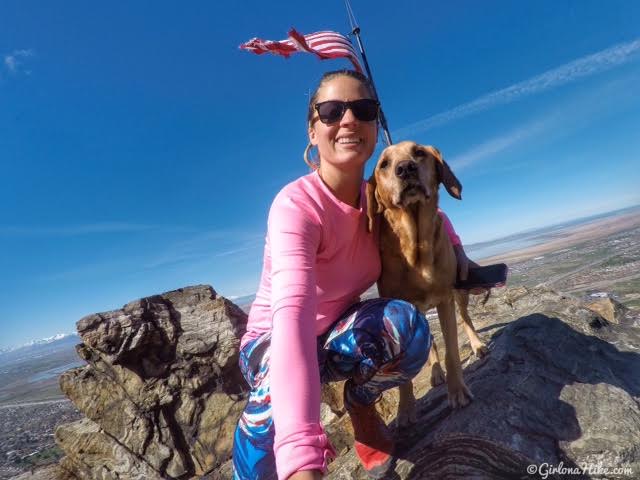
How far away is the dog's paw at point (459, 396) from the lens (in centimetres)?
317

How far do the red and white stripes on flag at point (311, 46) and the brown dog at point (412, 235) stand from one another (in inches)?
54.0

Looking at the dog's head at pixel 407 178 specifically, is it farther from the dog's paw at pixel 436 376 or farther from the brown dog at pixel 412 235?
the dog's paw at pixel 436 376

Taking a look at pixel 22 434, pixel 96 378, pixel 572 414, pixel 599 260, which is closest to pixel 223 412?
pixel 96 378

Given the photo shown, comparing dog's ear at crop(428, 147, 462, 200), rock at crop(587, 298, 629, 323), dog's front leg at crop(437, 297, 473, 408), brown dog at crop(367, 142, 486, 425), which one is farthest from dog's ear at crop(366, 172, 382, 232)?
rock at crop(587, 298, 629, 323)

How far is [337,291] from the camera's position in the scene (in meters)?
2.91

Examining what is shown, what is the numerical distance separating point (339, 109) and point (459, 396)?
9.14ft

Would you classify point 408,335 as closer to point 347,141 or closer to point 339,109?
point 347,141

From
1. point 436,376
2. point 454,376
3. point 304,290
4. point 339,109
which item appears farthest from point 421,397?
point 339,109

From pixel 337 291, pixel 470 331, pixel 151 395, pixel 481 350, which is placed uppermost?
pixel 337 291

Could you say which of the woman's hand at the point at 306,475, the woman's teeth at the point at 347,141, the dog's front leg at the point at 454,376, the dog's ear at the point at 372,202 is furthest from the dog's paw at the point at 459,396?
the woman's teeth at the point at 347,141

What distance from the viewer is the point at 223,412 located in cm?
791

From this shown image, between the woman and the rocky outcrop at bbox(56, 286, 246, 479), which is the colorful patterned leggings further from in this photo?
the rocky outcrop at bbox(56, 286, 246, 479)

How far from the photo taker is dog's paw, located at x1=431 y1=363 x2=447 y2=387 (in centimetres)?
409

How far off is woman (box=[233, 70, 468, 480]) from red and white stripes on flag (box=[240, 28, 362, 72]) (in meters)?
1.04
